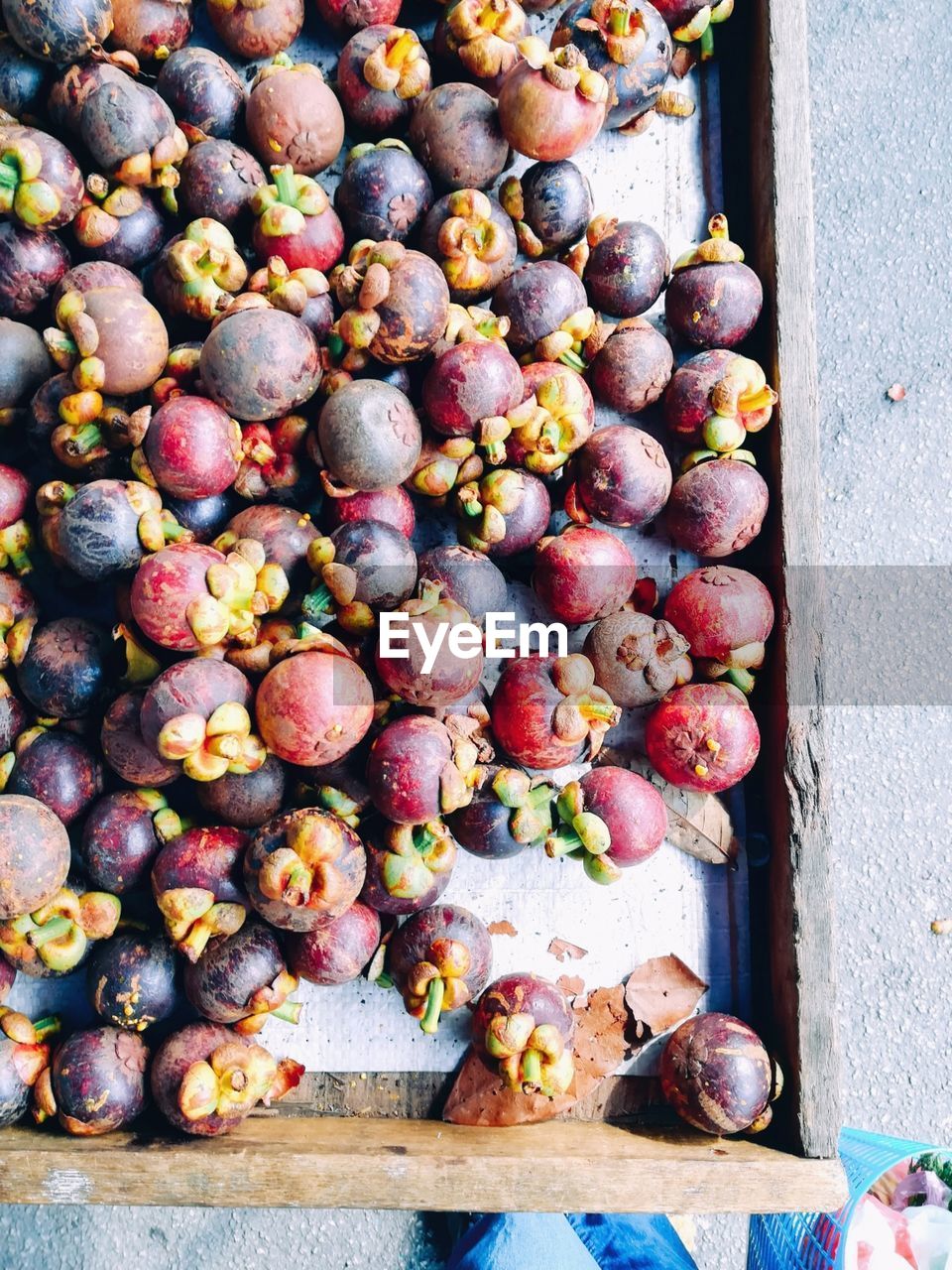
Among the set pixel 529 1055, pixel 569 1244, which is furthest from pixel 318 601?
pixel 569 1244

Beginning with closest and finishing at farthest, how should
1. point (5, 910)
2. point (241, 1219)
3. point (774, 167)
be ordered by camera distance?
point (5, 910)
point (774, 167)
point (241, 1219)

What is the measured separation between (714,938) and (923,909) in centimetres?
72

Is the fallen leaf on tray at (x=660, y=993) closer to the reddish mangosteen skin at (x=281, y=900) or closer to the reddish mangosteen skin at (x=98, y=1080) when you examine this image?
the reddish mangosteen skin at (x=281, y=900)

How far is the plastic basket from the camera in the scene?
165cm

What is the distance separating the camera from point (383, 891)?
1.49m

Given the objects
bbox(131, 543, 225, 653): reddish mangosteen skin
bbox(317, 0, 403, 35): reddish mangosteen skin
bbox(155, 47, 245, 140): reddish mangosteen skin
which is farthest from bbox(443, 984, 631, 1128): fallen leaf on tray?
bbox(317, 0, 403, 35): reddish mangosteen skin

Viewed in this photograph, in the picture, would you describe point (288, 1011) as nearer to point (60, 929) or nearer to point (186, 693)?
point (60, 929)

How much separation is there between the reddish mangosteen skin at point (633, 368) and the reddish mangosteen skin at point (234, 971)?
1.08 m

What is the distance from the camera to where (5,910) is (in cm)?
140

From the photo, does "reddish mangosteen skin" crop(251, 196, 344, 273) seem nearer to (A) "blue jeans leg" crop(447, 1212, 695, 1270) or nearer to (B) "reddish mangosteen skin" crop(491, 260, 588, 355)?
(B) "reddish mangosteen skin" crop(491, 260, 588, 355)

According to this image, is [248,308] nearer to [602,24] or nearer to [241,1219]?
[602,24]

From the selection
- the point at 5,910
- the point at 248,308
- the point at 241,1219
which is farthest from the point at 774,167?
the point at 241,1219

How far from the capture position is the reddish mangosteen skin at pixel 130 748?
4.73ft

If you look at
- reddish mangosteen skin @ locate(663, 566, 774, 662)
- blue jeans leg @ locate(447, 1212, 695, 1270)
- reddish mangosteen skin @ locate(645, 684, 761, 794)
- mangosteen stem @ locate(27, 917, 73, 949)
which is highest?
reddish mangosteen skin @ locate(663, 566, 774, 662)
